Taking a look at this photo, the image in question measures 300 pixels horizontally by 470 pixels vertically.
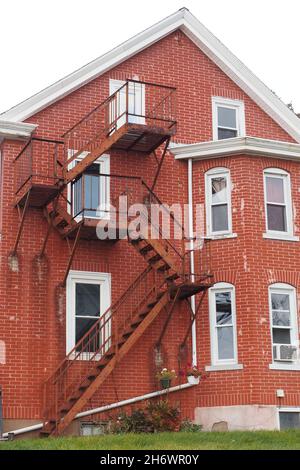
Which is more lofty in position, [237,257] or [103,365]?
[237,257]

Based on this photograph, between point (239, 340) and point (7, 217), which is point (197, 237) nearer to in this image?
point (239, 340)

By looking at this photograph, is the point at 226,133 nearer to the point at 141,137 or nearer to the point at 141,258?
the point at 141,137

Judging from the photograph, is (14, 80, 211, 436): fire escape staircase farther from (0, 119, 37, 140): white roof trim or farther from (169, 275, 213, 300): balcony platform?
(0, 119, 37, 140): white roof trim

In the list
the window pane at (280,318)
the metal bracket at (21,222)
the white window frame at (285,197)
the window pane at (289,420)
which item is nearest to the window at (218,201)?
the white window frame at (285,197)

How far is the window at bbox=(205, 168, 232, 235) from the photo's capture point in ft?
78.3

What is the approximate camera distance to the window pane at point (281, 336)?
23.0 m

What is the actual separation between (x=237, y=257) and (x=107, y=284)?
351 cm

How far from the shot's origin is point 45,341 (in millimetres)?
21656

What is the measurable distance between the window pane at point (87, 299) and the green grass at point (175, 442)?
15.0 ft

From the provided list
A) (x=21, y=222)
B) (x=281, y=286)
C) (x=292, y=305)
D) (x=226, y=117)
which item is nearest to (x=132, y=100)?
(x=226, y=117)

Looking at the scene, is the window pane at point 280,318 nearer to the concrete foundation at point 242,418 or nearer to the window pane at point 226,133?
the concrete foundation at point 242,418
